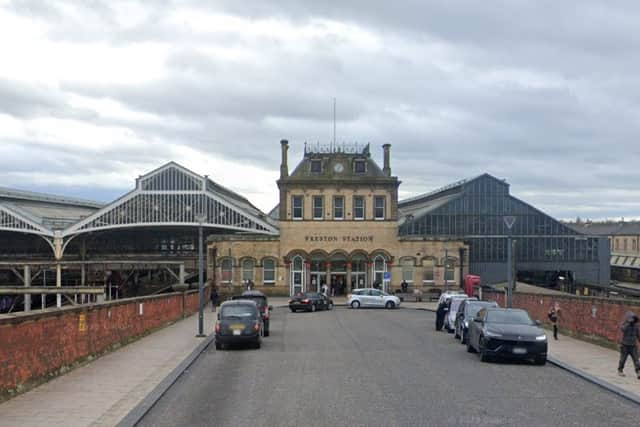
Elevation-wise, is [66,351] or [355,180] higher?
[355,180]

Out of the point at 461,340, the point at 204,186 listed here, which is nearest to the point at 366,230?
the point at 204,186

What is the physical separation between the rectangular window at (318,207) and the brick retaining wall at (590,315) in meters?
31.2

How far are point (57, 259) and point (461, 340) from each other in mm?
47590

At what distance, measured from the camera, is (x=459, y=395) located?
14305 millimetres

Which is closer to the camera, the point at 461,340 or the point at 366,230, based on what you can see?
the point at 461,340

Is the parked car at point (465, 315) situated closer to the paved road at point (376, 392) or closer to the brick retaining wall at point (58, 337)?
the paved road at point (376, 392)

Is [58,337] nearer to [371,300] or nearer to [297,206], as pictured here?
[371,300]

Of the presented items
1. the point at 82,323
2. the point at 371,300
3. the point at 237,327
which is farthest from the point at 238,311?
the point at 371,300

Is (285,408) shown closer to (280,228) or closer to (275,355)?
(275,355)

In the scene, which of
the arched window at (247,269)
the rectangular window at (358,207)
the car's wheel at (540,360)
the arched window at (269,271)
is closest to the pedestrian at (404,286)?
the rectangular window at (358,207)

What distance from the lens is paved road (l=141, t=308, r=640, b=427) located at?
12117 mm

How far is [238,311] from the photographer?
24297 millimetres

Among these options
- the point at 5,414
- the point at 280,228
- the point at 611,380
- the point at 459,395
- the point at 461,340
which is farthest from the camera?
the point at 280,228

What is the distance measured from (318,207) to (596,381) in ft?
157
